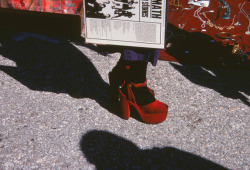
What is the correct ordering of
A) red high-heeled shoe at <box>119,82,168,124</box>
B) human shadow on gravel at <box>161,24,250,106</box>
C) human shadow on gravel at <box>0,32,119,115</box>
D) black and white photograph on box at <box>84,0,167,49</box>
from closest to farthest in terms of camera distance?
black and white photograph on box at <box>84,0,167,49</box>, red high-heeled shoe at <box>119,82,168,124</box>, human shadow on gravel at <box>0,32,119,115</box>, human shadow on gravel at <box>161,24,250,106</box>

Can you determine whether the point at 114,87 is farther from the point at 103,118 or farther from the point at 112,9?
the point at 112,9

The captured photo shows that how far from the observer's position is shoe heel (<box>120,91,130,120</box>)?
82.3 inches

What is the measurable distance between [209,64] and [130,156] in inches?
64.5

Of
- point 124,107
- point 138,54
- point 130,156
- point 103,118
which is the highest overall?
point 138,54

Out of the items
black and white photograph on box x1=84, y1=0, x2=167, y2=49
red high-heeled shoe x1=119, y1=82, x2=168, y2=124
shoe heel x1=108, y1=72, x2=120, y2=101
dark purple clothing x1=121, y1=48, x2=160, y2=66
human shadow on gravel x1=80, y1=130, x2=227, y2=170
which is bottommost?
human shadow on gravel x1=80, y1=130, x2=227, y2=170

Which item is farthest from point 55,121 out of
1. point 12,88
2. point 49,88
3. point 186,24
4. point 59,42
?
point 186,24

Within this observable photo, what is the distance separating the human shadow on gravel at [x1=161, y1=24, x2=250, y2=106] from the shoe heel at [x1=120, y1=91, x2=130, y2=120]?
0.91 metres

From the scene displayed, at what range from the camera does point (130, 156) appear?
185 centimetres

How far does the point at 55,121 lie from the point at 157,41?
0.98 meters

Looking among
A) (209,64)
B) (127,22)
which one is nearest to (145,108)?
(127,22)

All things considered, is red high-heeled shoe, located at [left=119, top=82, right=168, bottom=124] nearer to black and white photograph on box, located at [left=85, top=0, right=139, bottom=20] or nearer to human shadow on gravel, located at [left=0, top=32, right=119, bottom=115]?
human shadow on gravel, located at [left=0, top=32, right=119, bottom=115]

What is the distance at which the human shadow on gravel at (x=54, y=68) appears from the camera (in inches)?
99.5

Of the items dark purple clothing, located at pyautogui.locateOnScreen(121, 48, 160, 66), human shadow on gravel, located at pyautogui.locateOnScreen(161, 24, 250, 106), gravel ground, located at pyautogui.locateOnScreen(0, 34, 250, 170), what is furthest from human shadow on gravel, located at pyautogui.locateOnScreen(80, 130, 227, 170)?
human shadow on gravel, located at pyautogui.locateOnScreen(161, 24, 250, 106)

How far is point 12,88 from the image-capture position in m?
2.52
